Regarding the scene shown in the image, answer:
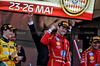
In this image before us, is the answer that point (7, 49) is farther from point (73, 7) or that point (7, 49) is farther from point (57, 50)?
point (73, 7)

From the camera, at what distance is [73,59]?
18.3ft

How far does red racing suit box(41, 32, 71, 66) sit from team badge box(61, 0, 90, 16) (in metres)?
0.56

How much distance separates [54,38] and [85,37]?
69 cm

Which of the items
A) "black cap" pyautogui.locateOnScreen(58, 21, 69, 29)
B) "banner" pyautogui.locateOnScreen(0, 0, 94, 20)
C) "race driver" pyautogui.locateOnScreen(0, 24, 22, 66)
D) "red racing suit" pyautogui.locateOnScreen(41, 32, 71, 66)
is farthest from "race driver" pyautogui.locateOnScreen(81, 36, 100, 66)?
"race driver" pyautogui.locateOnScreen(0, 24, 22, 66)

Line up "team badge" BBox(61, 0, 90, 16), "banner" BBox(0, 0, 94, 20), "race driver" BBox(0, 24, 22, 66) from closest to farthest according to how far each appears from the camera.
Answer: "race driver" BBox(0, 24, 22, 66) → "banner" BBox(0, 0, 94, 20) → "team badge" BBox(61, 0, 90, 16)

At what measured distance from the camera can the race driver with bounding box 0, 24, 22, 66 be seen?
5.01 meters

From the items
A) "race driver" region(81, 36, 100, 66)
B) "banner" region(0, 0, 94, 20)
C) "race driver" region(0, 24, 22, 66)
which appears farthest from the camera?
"race driver" region(81, 36, 100, 66)

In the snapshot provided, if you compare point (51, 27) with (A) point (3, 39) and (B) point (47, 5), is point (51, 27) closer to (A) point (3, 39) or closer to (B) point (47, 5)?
(B) point (47, 5)

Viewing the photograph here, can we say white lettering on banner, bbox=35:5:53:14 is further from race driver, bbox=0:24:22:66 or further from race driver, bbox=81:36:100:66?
race driver, bbox=81:36:100:66

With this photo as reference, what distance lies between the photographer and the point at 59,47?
538cm

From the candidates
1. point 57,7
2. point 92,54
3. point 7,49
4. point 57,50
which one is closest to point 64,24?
point 57,7

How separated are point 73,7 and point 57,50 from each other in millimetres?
972

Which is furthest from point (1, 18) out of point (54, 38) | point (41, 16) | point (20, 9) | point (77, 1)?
point (77, 1)

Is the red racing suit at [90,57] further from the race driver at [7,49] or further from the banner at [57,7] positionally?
the race driver at [7,49]
